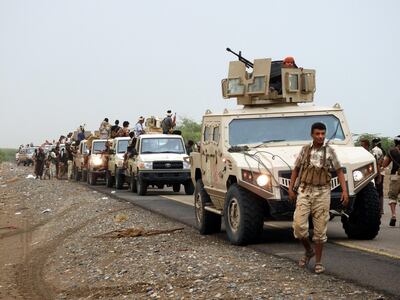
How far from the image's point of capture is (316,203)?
32.7 ft

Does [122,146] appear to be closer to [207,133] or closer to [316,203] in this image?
[207,133]

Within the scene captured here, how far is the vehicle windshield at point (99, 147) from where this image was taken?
3701cm

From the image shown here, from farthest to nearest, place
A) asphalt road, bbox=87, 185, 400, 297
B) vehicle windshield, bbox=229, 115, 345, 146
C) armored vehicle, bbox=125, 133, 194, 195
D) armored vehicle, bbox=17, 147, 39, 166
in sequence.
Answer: armored vehicle, bbox=17, 147, 39, 166
armored vehicle, bbox=125, 133, 194, 195
vehicle windshield, bbox=229, 115, 345, 146
asphalt road, bbox=87, 185, 400, 297

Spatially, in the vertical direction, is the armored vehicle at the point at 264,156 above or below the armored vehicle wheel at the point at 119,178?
above

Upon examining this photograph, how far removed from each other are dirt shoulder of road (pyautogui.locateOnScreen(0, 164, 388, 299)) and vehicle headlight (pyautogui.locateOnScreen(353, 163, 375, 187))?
5.98ft

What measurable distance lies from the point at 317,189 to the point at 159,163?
676 inches

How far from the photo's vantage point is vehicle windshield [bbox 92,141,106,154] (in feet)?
121

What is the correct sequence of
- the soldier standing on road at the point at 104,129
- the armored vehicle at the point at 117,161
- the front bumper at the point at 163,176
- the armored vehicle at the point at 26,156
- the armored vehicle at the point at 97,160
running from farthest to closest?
the armored vehicle at the point at 26,156
the soldier standing on road at the point at 104,129
the armored vehicle at the point at 97,160
the armored vehicle at the point at 117,161
the front bumper at the point at 163,176

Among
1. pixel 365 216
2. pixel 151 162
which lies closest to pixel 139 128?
pixel 151 162

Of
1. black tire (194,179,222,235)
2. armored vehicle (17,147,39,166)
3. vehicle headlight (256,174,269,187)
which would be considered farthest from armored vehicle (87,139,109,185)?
armored vehicle (17,147,39,166)

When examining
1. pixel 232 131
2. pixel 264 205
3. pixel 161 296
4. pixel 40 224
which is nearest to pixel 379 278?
pixel 161 296

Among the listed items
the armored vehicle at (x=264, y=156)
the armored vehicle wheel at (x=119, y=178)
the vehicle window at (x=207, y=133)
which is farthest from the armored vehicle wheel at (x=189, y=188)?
the vehicle window at (x=207, y=133)

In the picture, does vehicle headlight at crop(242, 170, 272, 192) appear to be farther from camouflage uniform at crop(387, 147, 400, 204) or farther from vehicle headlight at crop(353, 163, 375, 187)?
camouflage uniform at crop(387, 147, 400, 204)

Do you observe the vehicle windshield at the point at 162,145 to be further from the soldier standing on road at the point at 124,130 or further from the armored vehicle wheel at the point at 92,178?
the armored vehicle wheel at the point at 92,178
